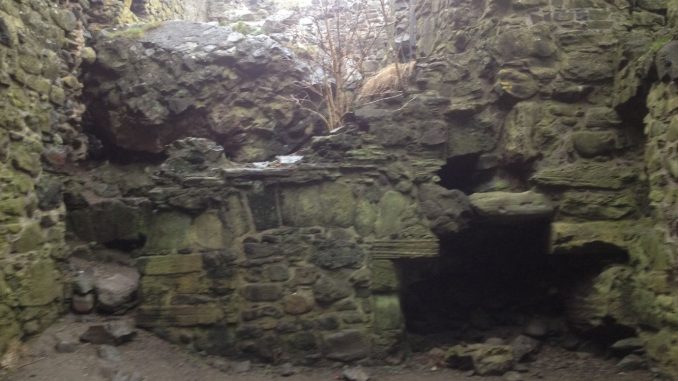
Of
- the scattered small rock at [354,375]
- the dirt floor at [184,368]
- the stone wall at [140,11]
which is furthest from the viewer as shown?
the stone wall at [140,11]

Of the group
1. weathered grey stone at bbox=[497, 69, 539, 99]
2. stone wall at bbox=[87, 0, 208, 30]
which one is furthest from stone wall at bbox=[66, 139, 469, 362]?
stone wall at bbox=[87, 0, 208, 30]

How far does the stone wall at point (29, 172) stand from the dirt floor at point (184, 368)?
184 mm

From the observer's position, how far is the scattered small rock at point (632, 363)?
4.01 metres

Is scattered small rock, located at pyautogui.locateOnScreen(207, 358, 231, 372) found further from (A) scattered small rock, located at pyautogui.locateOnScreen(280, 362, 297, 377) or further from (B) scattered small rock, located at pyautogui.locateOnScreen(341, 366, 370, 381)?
(B) scattered small rock, located at pyautogui.locateOnScreen(341, 366, 370, 381)

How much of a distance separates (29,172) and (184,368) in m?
1.97

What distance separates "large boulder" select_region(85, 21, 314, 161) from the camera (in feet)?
22.8

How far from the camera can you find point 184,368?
4164 mm

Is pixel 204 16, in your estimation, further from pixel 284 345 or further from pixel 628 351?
pixel 628 351

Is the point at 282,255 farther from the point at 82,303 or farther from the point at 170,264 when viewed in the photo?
the point at 82,303

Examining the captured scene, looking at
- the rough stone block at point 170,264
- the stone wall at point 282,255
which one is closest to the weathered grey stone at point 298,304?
the stone wall at point 282,255

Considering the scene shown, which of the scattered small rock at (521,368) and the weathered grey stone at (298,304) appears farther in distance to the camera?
the weathered grey stone at (298,304)

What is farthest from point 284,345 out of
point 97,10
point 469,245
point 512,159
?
point 97,10

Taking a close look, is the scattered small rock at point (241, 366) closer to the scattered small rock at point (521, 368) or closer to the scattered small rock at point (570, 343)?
the scattered small rock at point (521, 368)

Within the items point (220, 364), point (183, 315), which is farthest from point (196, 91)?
point (220, 364)
